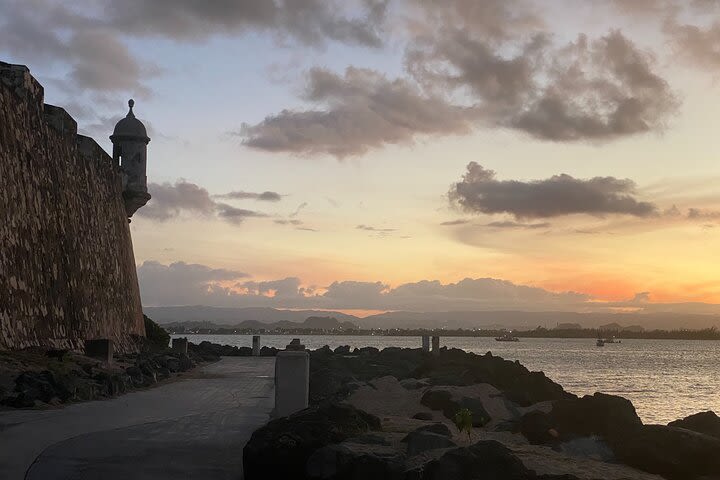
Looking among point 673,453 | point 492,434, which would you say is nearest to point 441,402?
point 492,434

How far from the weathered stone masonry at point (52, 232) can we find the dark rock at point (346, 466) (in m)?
16.6

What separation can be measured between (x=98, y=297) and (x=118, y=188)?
436 inches

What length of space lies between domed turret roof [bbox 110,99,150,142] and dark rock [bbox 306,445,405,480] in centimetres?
4271

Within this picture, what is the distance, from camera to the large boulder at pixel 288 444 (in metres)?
10.6

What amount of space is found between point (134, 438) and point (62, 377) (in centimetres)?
759

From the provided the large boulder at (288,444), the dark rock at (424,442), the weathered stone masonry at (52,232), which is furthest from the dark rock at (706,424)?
the weathered stone masonry at (52,232)

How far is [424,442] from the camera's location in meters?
12.1

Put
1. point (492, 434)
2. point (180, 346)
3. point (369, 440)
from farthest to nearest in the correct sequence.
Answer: point (180, 346) → point (492, 434) → point (369, 440)

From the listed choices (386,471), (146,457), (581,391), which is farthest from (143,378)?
(581,391)

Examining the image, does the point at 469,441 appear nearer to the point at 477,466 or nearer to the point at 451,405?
the point at 477,466

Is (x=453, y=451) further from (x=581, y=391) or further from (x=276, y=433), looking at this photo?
(x=581, y=391)

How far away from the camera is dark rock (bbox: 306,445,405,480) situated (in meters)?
10.5

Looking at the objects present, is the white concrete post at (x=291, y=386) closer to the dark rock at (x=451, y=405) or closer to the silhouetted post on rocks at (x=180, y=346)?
the dark rock at (x=451, y=405)

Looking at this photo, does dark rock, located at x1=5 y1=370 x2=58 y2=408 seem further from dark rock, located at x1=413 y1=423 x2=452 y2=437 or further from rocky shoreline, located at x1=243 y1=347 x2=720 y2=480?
dark rock, located at x1=413 y1=423 x2=452 y2=437
